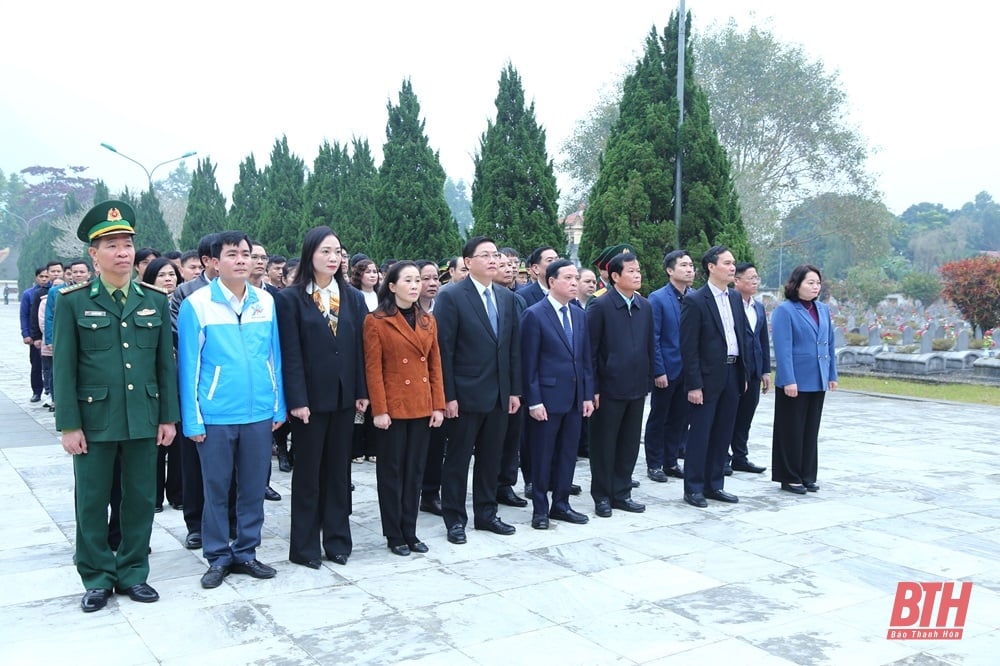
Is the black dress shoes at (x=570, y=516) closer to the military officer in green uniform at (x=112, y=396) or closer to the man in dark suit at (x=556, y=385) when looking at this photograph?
the man in dark suit at (x=556, y=385)

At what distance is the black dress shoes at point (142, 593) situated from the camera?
4.23 m

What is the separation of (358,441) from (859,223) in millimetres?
26220

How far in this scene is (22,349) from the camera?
21562mm

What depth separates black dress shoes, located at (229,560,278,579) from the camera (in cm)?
460

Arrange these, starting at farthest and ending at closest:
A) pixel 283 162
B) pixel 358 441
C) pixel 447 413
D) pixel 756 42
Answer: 1. pixel 756 42
2. pixel 283 162
3. pixel 358 441
4. pixel 447 413

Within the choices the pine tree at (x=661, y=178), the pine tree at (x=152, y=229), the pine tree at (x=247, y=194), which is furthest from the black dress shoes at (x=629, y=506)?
the pine tree at (x=152, y=229)

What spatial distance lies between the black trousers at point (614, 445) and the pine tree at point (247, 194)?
24.7 meters

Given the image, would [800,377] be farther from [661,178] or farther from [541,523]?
[661,178]

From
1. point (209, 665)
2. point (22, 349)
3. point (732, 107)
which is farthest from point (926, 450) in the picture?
point (732, 107)

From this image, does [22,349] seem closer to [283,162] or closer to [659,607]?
[283,162]

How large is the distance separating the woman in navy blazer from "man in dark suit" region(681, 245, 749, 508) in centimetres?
41

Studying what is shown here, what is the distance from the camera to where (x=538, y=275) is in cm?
714

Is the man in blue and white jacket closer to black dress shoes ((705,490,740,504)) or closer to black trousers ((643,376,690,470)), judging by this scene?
black dress shoes ((705,490,740,504))

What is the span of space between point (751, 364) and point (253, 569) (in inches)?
165
